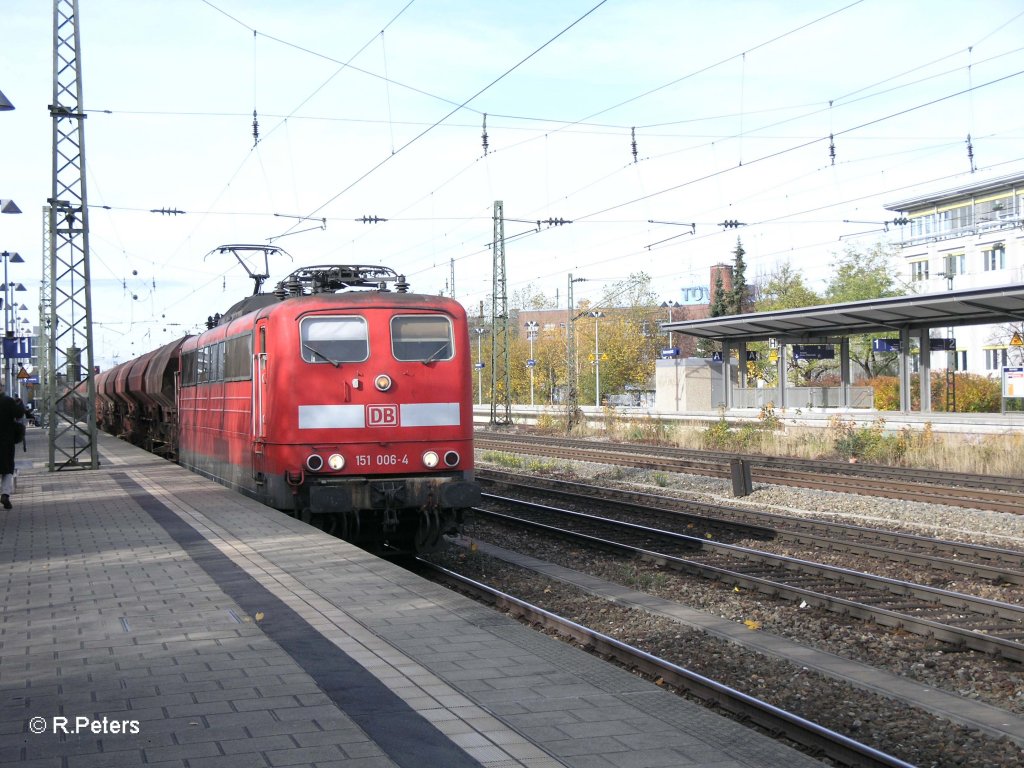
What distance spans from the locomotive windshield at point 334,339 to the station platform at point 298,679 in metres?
2.47

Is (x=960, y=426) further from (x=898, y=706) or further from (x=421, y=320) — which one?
(x=898, y=706)

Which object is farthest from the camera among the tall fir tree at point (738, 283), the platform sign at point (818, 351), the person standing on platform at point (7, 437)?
the tall fir tree at point (738, 283)

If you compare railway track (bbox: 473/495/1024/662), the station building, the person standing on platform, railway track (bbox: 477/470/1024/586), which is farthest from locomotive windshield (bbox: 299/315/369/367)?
the station building

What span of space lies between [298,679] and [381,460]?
5.90m

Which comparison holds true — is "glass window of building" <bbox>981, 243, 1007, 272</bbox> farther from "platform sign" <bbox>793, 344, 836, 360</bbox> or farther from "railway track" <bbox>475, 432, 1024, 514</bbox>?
"railway track" <bbox>475, 432, 1024, 514</bbox>

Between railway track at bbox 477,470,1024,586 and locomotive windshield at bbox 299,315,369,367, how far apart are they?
5.04 metres

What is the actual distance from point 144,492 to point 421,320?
23.3ft

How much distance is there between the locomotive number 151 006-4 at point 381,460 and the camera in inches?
453

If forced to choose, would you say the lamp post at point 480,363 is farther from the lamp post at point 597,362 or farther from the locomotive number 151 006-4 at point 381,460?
the locomotive number 151 006-4 at point 381,460

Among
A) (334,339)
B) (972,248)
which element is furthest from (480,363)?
(334,339)

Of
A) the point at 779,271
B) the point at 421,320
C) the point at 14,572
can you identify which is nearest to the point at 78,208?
the point at 421,320

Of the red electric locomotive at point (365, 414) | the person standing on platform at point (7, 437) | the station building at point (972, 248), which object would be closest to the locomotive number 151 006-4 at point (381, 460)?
the red electric locomotive at point (365, 414)

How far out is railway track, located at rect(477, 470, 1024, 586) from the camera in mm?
11008

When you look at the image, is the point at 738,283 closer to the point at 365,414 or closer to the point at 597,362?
the point at 597,362
